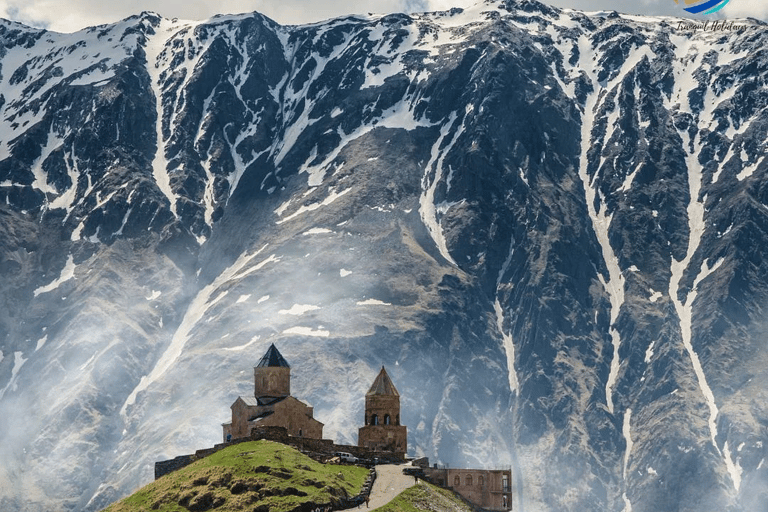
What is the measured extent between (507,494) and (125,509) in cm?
5332

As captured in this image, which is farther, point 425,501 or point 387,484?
point 387,484

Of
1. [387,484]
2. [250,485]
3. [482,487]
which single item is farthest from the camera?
[482,487]

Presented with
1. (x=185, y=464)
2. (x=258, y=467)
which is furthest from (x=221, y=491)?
(x=185, y=464)

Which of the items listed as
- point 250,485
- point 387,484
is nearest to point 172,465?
point 387,484

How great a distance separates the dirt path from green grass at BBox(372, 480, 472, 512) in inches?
35.1

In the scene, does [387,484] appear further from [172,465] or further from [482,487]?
[482,487]

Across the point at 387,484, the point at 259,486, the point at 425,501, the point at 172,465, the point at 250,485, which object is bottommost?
the point at 259,486

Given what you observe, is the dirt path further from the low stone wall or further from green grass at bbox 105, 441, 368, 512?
the low stone wall

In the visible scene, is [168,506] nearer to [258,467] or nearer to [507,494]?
[258,467]

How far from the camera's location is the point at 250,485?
492 feet

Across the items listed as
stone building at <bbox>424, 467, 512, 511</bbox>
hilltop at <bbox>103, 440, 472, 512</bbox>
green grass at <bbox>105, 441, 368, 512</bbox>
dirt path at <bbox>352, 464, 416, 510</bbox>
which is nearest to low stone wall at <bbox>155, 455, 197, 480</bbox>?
hilltop at <bbox>103, 440, 472, 512</bbox>

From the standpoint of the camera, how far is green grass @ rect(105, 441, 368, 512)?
14788cm

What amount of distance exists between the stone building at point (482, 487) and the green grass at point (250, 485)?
89.7ft

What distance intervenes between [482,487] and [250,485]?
48523 mm
